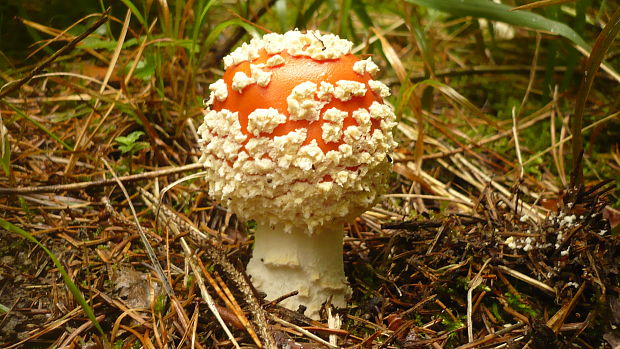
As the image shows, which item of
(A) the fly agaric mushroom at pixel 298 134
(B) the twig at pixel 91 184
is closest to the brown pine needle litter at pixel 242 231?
(B) the twig at pixel 91 184

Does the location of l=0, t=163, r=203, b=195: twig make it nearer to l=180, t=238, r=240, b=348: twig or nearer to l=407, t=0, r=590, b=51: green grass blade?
l=180, t=238, r=240, b=348: twig

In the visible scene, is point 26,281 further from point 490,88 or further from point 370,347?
point 490,88

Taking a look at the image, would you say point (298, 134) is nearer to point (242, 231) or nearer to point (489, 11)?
point (242, 231)

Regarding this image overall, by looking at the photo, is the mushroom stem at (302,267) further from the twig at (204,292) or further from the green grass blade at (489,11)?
the green grass blade at (489,11)

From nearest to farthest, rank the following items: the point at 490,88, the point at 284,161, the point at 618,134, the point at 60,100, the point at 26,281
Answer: the point at 284,161, the point at 26,281, the point at 60,100, the point at 618,134, the point at 490,88

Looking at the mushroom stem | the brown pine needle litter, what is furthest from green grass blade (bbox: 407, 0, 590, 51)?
the mushroom stem

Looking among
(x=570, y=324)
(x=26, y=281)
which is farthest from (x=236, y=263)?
(x=570, y=324)
